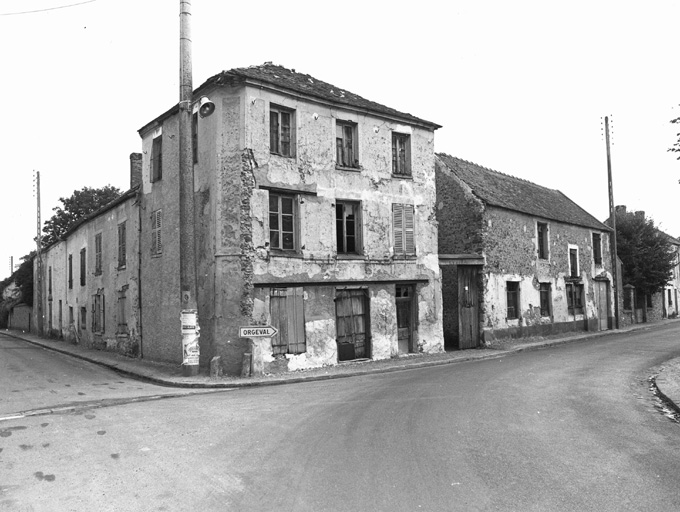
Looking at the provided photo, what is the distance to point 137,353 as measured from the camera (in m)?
18.9

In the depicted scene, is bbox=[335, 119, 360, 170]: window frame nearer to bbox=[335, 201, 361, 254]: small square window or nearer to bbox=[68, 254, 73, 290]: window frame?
bbox=[335, 201, 361, 254]: small square window

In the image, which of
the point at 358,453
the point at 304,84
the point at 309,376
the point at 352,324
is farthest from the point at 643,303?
the point at 358,453

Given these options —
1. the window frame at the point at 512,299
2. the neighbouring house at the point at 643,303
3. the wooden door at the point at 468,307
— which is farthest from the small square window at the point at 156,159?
the neighbouring house at the point at 643,303

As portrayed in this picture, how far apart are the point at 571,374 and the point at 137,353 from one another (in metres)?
13.6

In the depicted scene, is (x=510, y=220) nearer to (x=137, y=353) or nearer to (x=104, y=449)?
(x=137, y=353)

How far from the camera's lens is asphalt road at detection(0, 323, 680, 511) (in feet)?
15.9

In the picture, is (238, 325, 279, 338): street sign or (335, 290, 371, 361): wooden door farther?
(335, 290, 371, 361): wooden door

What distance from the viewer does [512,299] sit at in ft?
77.4

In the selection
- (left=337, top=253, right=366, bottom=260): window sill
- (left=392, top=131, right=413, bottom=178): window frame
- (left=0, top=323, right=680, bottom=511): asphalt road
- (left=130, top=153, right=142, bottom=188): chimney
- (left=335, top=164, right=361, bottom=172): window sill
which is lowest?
(left=0, top=323, right=680, bottom=511): asphalt road

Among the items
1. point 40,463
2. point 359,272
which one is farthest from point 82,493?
point 359,272

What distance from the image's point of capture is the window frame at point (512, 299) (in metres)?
23.1

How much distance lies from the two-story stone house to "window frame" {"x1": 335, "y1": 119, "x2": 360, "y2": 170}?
6 centimetres

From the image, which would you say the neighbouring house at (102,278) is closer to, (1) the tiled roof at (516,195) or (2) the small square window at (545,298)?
(1) the tiled roof at (516,195)

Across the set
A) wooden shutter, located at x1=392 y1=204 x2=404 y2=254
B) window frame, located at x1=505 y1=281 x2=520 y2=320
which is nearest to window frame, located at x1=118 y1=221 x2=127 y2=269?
wooden shutter, located at x1=392 y1=204 x2=404 y2=254
